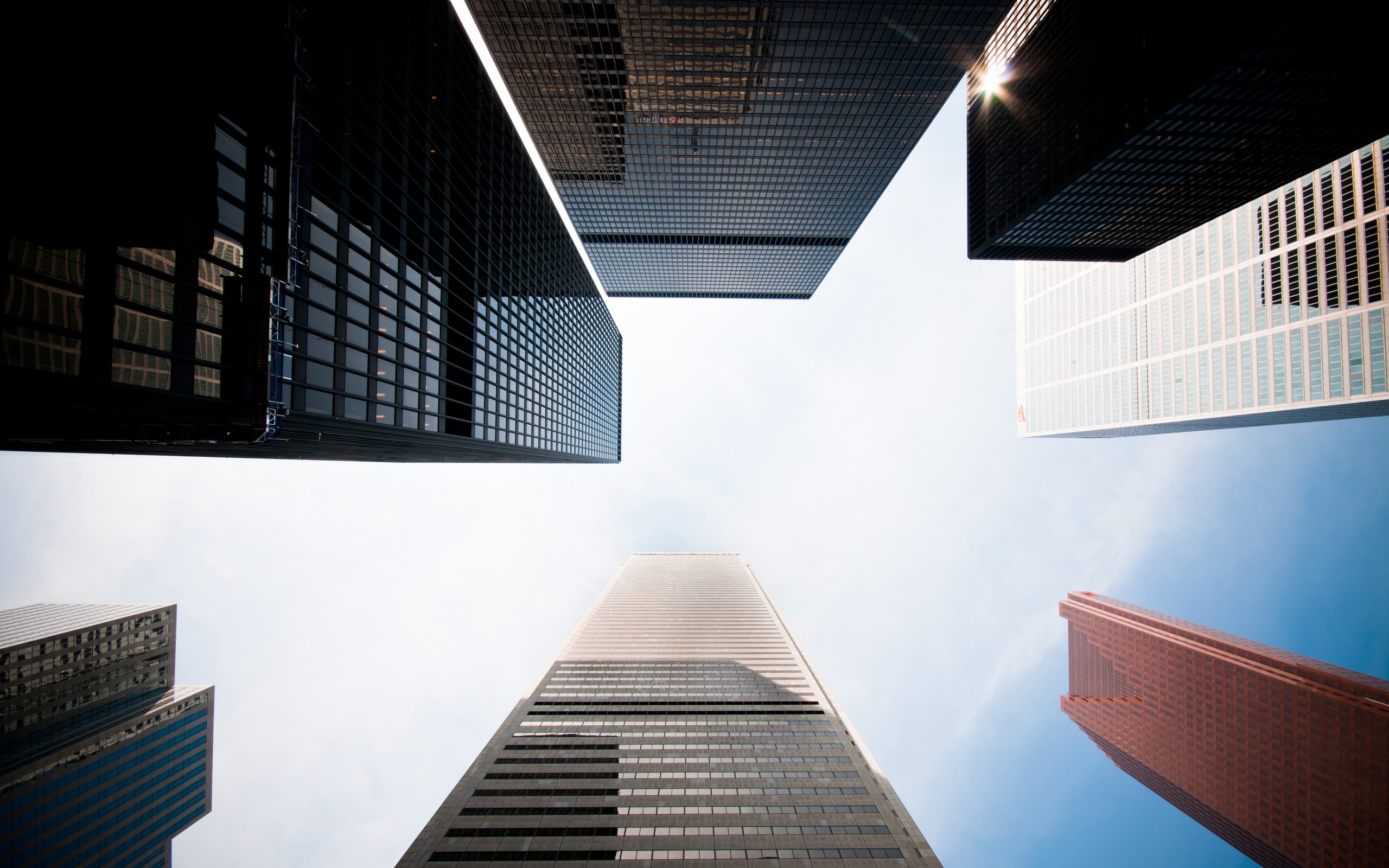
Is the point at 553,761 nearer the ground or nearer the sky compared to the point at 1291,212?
nearer the ground

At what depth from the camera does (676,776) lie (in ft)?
177

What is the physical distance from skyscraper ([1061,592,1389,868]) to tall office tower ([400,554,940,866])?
108457mm

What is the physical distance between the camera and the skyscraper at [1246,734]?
9425cm

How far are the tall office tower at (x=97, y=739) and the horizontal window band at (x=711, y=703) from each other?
6067 cm

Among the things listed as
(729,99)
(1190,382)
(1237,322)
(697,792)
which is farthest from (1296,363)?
(697,792)

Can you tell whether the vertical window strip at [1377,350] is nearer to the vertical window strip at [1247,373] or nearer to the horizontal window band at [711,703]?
the vertical window strip at [1247,373]

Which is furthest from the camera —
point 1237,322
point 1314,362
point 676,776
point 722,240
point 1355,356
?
point 722,240

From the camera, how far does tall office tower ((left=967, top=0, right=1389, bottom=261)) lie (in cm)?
4878

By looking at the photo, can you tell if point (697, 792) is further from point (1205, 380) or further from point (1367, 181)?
point (1367, 181)

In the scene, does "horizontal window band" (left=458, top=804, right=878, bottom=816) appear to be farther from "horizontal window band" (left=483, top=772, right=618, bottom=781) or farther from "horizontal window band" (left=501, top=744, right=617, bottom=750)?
"horizontal window band" (left=501, top=744, right=617, bottom=750)

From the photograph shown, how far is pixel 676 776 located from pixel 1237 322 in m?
138

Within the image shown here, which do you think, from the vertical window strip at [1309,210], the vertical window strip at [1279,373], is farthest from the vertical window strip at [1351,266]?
the vertical window strip at [1279,373]

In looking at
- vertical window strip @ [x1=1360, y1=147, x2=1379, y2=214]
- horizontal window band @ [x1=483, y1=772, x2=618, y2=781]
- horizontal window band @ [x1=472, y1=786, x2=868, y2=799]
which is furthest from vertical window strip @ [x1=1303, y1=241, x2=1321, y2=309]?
horizontal window band @ [x1=483, y1=772, x2=618, y2=781]

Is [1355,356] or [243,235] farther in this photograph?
[1355,356]
